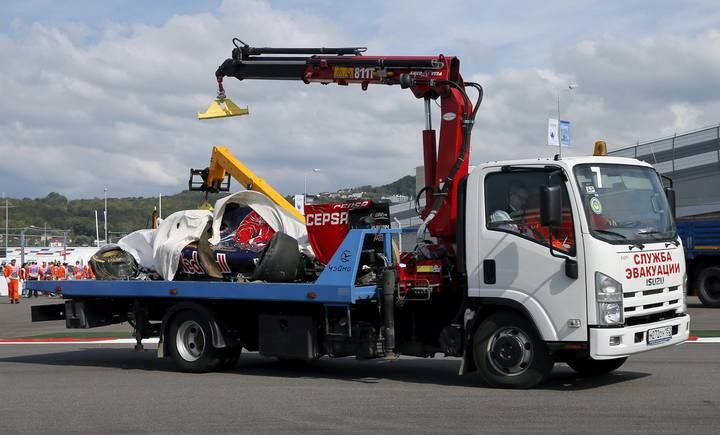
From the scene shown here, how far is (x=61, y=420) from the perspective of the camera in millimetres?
8594

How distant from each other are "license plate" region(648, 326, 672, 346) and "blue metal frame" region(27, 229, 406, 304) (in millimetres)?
2974

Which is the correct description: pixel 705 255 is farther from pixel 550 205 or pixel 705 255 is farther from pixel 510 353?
pixel 550 205

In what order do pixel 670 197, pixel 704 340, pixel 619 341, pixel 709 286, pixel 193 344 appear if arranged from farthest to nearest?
pixel 709 286 → pixel 704 340 → pixel 193 344 → pixel 670 197 → pixel 619 341

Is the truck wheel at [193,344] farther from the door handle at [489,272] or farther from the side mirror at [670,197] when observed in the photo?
the side mirror at [670,197]

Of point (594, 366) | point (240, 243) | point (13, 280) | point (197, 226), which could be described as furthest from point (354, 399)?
point (13, 280)

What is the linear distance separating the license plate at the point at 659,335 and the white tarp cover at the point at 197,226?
448 centimetres

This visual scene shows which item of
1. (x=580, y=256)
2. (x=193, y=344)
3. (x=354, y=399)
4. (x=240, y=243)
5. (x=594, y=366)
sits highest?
(x=240, y=243)

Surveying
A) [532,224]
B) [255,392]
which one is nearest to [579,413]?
[532,224]

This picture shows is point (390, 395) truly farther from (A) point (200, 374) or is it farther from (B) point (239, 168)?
(B) point (239, 168)

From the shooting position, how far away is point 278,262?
36.7ft

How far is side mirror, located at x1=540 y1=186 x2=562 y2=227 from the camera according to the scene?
29.0ft

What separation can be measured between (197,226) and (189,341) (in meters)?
1.51

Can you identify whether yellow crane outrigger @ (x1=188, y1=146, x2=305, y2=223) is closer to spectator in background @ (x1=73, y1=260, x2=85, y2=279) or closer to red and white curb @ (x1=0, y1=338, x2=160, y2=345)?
red and white curb @ (x1=0, y1=338, x2=160, y2=345)

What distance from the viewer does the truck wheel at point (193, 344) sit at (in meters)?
11.8
